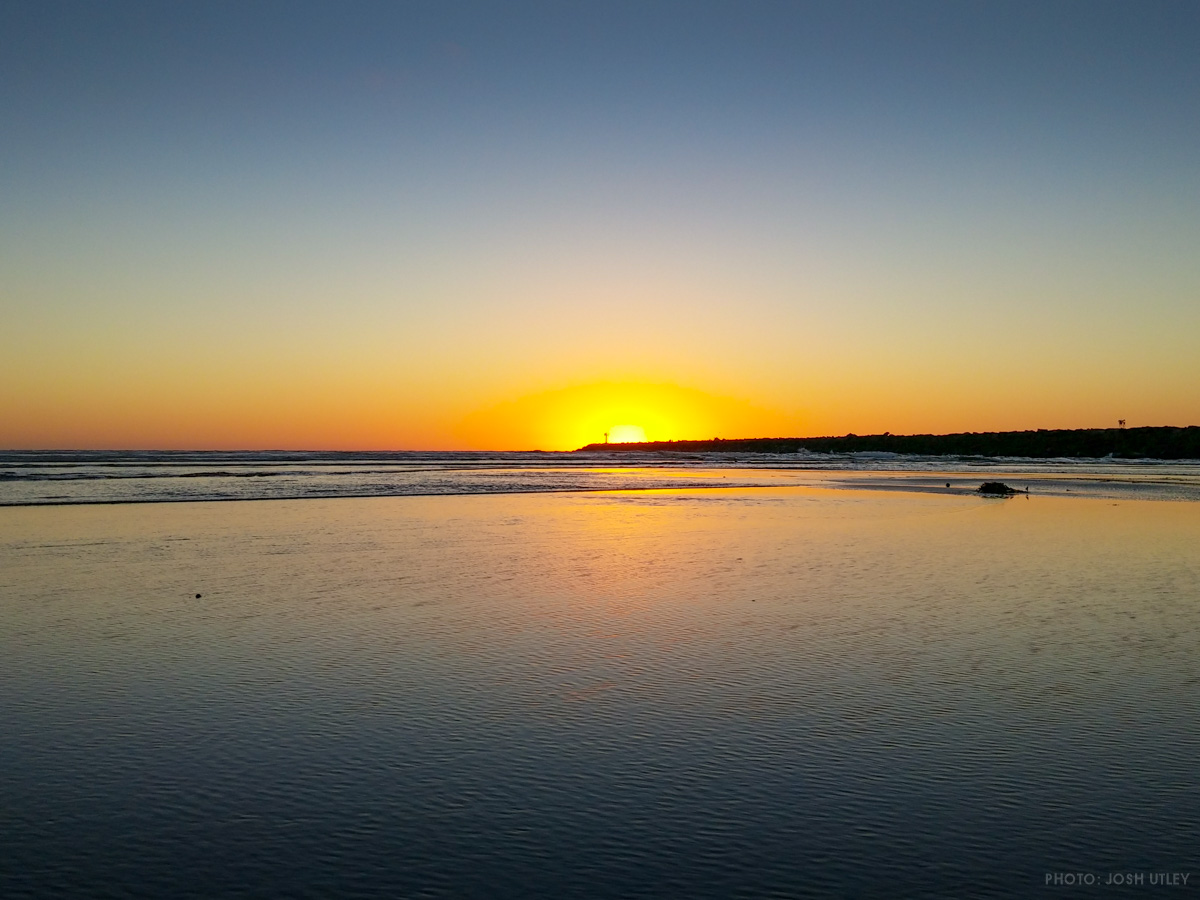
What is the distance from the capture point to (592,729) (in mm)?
7230

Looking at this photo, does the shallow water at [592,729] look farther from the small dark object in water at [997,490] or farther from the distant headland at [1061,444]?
the distant headland at [1061,444]

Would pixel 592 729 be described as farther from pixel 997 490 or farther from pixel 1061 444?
pixel 1061 444

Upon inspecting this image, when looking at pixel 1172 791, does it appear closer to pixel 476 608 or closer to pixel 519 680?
pixel 519 680

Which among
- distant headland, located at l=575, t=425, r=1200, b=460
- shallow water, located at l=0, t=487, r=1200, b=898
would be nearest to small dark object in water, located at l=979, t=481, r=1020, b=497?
shallow water, located at l=0, t=487, r=1200, b=898

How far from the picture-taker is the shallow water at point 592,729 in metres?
5.06

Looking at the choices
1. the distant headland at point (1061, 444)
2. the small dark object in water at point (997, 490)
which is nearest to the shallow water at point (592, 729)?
the small dark object in water at point (997, 490)

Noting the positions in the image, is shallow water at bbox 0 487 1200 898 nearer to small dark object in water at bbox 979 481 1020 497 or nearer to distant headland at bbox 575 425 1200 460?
small dark object in water at bbox 979 481 1020 497

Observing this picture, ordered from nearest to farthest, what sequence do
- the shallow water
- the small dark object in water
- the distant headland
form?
the shallow water, the small dark object in water, the distant headland

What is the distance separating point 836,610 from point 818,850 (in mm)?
7286

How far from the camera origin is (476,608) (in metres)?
12.3

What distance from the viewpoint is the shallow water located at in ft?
→ 16.6

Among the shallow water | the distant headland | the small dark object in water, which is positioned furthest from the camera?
the distant headland

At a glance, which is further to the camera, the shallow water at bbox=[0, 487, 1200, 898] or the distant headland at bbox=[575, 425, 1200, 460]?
the distant headland at bbox=[575, 425, 1200, 460]

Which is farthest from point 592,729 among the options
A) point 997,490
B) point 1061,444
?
point 1061,444
